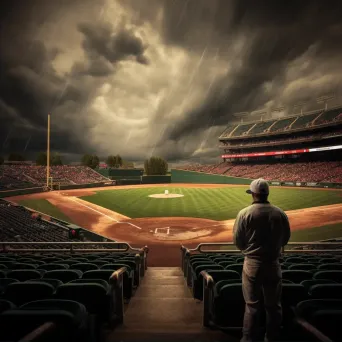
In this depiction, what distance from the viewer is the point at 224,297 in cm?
334

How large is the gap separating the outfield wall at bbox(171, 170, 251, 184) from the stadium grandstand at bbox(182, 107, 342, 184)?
6312 millimetres

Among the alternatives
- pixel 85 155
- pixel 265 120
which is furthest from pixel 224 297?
pixel 85 155

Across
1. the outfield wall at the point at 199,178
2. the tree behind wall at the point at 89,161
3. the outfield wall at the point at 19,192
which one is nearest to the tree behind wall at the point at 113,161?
the tree behind wall at the point at 89,161

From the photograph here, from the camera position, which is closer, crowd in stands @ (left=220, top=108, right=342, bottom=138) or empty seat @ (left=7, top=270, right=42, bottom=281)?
empty seat @ (left=7, top=270, right=42, bottom=281)

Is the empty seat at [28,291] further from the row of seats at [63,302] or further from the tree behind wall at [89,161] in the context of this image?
the tree behind wall at [89,161]

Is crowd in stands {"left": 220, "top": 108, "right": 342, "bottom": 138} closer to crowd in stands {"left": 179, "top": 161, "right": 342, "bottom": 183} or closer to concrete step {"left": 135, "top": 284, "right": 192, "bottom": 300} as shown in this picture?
crowd in stands {"left": 179, "top": 161, "right": 342, "bottom": 183}

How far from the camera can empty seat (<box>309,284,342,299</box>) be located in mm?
3006

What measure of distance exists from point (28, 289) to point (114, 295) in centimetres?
117

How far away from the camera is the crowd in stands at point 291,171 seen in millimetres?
56281

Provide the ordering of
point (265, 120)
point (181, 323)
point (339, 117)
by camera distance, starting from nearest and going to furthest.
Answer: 1. point (181, 323)
2. point (339, 117)
3. point (265, 120)

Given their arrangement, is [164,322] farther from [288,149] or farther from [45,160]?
[45,160]

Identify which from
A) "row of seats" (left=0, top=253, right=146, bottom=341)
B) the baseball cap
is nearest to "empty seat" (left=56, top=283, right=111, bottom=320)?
"row of seats" (left=0, top=253, right=146, bottom=341)

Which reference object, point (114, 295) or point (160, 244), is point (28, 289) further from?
point (160, 244)

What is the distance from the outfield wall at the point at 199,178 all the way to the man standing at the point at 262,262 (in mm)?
63192
